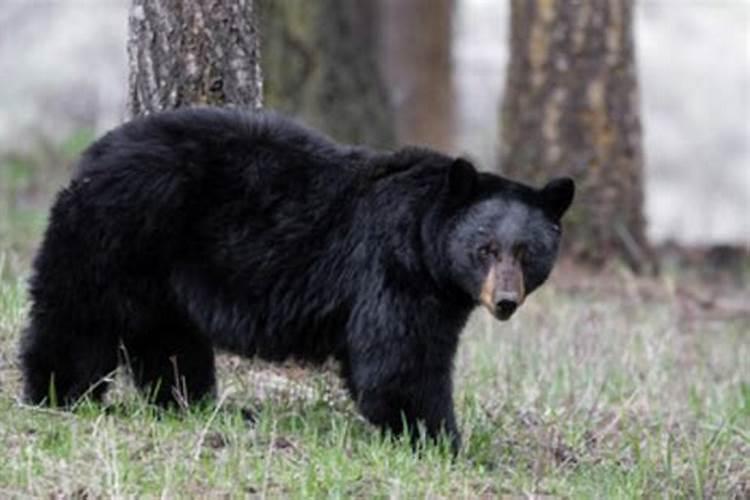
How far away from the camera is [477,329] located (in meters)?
9.90

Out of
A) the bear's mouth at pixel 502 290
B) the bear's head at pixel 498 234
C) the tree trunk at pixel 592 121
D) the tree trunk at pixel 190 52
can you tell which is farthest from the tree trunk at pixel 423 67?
the bear's mouth at pixel 502 290

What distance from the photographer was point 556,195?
6590 mm

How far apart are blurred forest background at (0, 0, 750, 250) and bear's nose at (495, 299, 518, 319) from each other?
23.4 feet

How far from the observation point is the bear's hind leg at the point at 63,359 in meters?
6.64

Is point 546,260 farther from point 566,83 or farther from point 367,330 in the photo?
point 566,83

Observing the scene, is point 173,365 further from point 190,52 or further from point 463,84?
point 463,84

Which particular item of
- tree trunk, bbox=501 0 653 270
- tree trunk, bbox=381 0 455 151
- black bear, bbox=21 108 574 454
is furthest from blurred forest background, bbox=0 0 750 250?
A: black bear, bbox=21 108 574 454

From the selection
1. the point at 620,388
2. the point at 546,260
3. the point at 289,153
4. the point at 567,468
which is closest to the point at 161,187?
the point at 289,153

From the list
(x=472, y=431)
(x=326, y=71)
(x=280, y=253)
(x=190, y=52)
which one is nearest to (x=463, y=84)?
(x=326, y=71)

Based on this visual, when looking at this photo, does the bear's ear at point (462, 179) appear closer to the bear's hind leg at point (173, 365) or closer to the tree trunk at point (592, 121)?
the bear's hind leg at point (173, 365)

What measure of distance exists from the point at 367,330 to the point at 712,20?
1040 inches

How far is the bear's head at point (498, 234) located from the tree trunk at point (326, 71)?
6.83 metres

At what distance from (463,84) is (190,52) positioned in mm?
22546

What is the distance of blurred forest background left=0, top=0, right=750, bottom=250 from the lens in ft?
56.4
